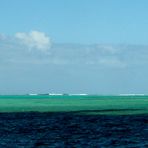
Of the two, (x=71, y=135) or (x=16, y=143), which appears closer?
(x=16, y=143)

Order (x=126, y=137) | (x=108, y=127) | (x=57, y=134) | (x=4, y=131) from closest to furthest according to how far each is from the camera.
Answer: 1. (x=126, y=137)
2. (x=57, y=134)
3. (x=4, y=131)
4. (x=108, y=127)

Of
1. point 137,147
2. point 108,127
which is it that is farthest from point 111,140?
point 108,127

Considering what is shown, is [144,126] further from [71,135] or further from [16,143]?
[16,143]

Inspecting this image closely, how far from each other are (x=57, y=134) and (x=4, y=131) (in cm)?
600

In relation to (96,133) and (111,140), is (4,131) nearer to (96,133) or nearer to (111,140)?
(96,133)

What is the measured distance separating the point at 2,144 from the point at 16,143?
3.29 ft

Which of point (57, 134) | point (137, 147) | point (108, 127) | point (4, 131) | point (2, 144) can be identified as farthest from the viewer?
point (108, 127)

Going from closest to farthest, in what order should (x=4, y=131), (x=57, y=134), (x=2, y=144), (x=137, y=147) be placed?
1. (x=137, y=147)
2. (x=2, y=144)
3. (x=57, y=134)
4. (x=4, y=131)

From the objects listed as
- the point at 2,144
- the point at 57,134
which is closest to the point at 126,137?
the point at 57,134

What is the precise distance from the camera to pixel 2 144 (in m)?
38.2

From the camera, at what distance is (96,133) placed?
1801 inches

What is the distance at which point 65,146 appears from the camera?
120 ft

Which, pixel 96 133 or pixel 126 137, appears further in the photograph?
pixel 96 133

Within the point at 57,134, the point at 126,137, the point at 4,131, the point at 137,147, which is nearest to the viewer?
the point at 137,147
